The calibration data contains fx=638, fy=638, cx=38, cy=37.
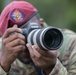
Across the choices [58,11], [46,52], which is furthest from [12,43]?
[58,11]

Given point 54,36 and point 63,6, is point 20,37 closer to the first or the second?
point 54,36

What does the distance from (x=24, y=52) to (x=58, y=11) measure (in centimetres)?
989

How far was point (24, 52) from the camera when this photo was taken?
4.59 m

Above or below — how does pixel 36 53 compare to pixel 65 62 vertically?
above

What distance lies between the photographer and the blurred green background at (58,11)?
13858 mm

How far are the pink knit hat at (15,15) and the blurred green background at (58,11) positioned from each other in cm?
849

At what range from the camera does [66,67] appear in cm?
482

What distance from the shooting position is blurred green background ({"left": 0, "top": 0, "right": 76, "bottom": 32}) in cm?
1386

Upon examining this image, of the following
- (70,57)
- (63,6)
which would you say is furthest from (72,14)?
(70,57)

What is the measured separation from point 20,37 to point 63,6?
1036 cm

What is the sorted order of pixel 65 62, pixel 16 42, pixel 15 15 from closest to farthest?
pixel 16 42 < pixel 15 15 < pixel 65 62

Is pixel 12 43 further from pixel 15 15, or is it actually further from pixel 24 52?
pixel 15 15

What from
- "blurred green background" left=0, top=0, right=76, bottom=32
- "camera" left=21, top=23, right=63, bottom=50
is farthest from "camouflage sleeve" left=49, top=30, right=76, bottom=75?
"blurred green background" left=0, top=0, right=76, bottom=32

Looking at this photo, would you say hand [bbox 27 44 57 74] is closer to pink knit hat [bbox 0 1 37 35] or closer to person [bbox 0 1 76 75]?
person [bbox 0 1 76 75]
